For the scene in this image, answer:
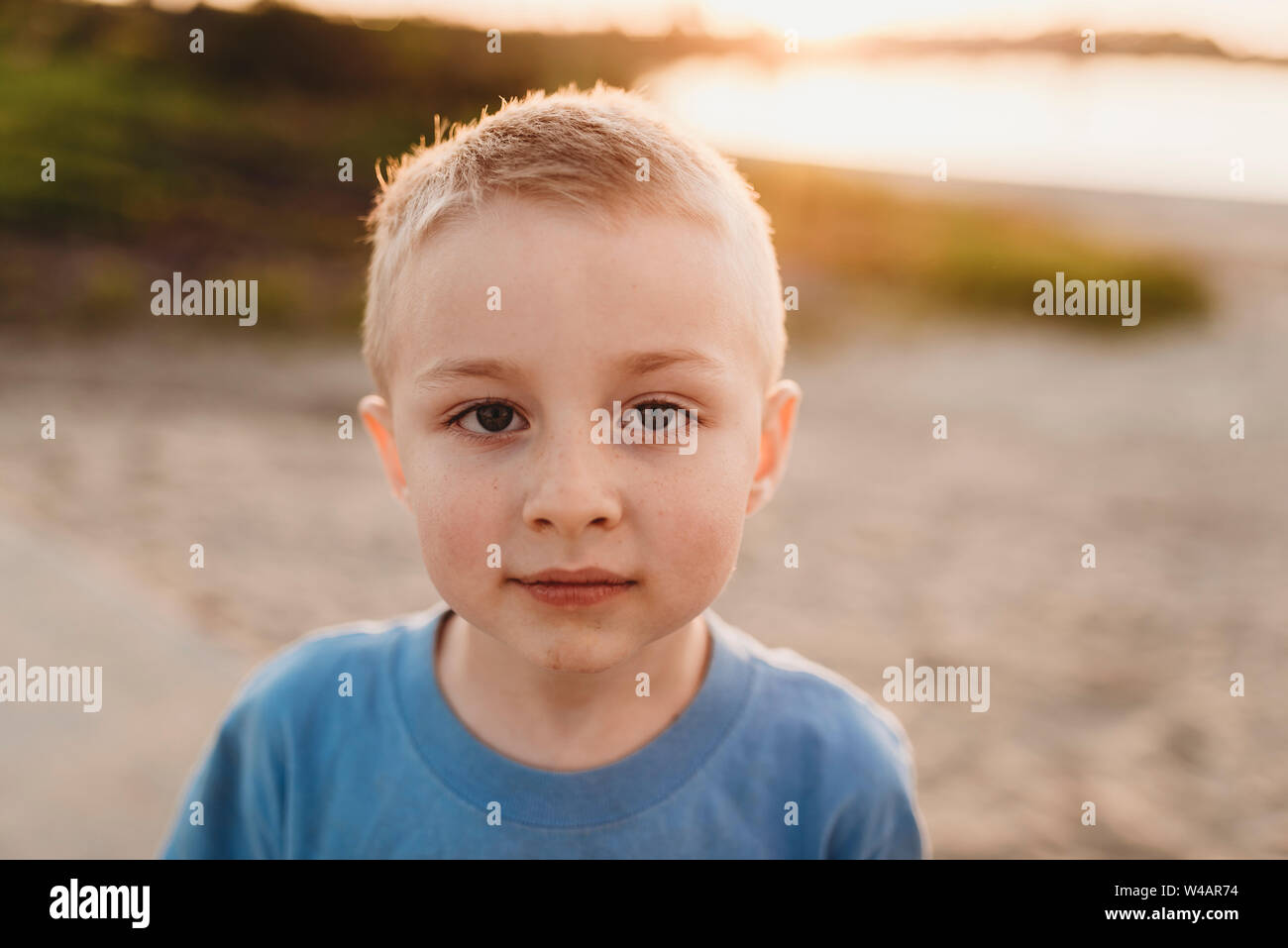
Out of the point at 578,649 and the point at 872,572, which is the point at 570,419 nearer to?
the point at 578,649

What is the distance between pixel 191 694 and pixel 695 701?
9.46ft

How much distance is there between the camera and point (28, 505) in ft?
17.3

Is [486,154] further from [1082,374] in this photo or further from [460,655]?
[1082,374]

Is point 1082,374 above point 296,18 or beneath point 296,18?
beneath

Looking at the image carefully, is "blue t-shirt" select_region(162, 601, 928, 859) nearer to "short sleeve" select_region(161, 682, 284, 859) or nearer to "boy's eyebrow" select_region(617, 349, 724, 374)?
"short sleeve" select_region(161, 682, 284, 859)

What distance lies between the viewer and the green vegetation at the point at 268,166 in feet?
33.3

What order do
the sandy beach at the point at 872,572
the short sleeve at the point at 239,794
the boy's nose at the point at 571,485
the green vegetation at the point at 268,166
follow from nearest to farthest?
1. the boy's nose at the point at 571,485
2. the short sleeve at the point at 239,794
3. the sandy beach at the point at 872,572
4. the green vegetation at the point at 268,166

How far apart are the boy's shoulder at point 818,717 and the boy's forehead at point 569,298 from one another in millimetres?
545

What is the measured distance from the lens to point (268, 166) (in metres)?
11.9

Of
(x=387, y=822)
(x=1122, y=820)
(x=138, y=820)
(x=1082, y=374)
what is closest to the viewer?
(x=387, y=822)

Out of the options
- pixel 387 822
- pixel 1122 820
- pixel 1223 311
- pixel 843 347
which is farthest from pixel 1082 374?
pixel 387 822

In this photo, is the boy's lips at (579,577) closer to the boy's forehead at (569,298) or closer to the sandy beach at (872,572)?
the boy's forehead at (569,298)

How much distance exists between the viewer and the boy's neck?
1530 millimetres

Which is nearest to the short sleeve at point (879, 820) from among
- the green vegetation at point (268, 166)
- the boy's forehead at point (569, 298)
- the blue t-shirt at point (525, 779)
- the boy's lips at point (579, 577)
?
the blue t-shirt at point (525, 779)
